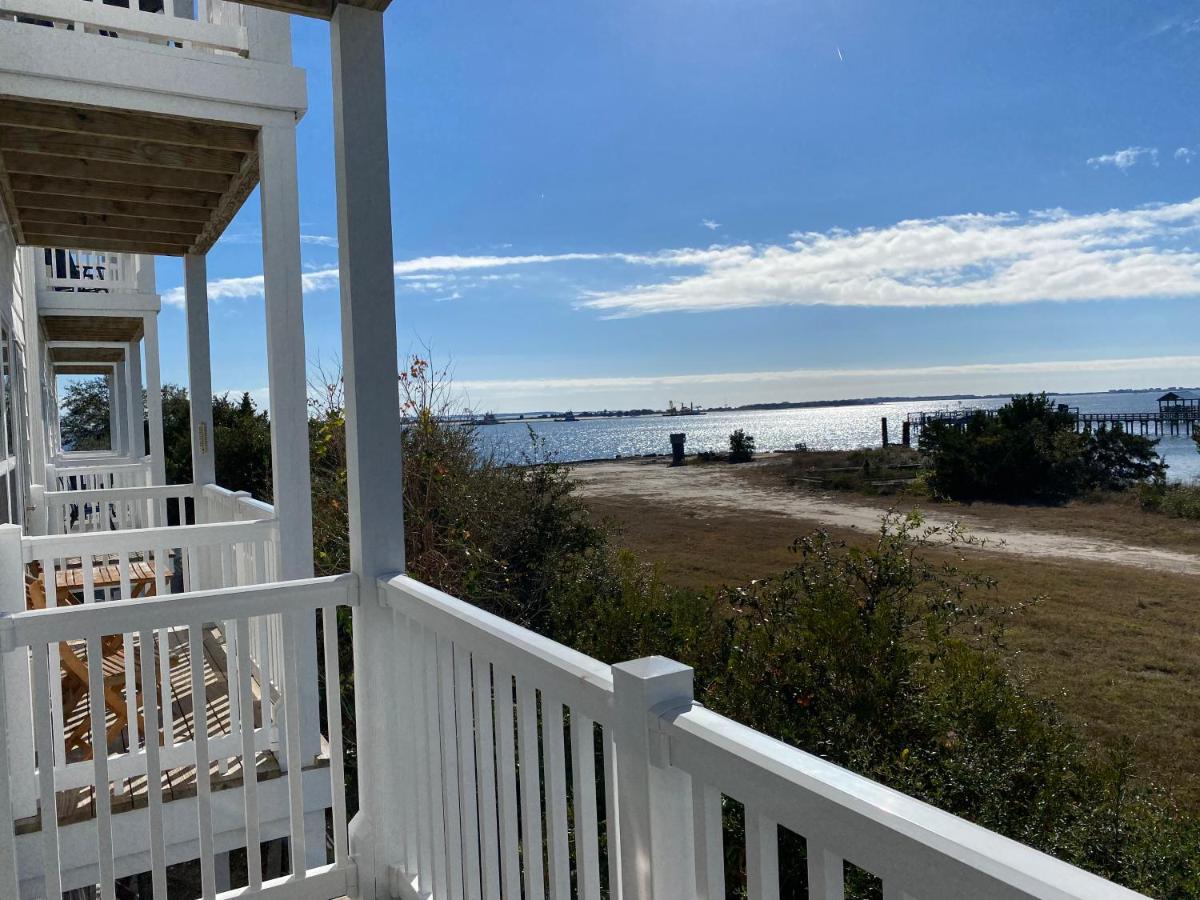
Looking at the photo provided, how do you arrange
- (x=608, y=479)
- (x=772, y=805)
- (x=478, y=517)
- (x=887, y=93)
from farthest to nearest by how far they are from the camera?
(x=887, y=93), (x=608, y=479), (x=478, y=517), (x=772, y=805)

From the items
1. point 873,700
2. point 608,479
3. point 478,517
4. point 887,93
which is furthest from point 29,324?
point 887,93

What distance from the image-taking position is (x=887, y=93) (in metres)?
22.8

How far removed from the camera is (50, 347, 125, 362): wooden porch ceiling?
10555mm

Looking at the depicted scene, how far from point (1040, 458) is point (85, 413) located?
22396 millimetres

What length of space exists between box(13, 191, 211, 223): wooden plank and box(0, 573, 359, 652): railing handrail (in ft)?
8.53

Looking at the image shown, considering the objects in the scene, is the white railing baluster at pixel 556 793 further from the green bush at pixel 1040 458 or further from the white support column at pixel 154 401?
the green bush at pixel 1040 458

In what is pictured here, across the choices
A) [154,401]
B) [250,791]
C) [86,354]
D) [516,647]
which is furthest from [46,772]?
[86,354]

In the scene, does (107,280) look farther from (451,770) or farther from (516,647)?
(516,647)

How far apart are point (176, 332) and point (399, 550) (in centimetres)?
1095

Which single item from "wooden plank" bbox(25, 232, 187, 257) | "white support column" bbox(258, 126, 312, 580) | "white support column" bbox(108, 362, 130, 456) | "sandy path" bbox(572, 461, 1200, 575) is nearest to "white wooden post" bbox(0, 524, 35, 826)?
"white support column" bbox(258, 126, 312, 580)

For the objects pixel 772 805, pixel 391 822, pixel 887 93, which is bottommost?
pixel 391 822

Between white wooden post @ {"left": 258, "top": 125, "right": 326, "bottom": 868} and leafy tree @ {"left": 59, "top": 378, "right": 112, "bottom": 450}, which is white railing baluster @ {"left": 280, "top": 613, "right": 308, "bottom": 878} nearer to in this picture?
white wooden post @ {"left": 258, "top": 125, "right": 326, "bottom": 868}

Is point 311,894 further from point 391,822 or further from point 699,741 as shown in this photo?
point 699,741

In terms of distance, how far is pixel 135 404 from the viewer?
8680mm
